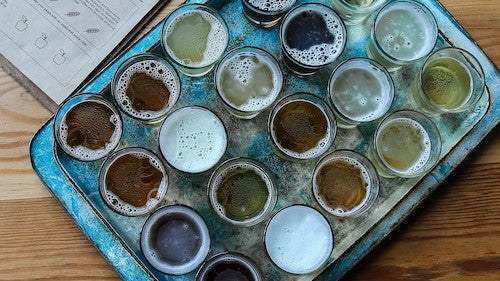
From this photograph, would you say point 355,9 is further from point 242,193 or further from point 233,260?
point 233,260

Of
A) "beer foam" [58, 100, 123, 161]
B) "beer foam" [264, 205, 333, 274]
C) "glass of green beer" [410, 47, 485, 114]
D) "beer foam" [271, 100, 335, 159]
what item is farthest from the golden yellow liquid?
"beer foam" [58, 100, 123, 161]

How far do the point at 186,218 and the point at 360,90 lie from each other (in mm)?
427

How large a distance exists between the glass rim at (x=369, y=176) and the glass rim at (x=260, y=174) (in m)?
0.08

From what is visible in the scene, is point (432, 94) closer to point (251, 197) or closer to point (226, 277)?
point (251, 197)

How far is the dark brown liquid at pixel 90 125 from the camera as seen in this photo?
1186 mm

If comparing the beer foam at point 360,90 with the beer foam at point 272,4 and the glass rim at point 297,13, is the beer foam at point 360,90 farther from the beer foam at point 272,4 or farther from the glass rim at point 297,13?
the beer foam at point 272,4

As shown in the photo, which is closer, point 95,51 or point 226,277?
point 226,277

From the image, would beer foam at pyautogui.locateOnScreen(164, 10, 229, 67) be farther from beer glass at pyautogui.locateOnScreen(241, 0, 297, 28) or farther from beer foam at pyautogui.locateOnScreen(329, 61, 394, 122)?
beer foam at pyautogui.locateOnScreen(329, 61, 394, 122)

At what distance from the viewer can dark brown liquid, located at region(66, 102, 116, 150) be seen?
119 centimetres

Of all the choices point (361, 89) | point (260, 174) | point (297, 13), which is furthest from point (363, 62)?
point (260, 174)

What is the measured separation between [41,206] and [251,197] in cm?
42

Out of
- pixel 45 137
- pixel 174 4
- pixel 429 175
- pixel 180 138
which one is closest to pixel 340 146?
pixel 429 175

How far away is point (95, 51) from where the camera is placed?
1.28 meters

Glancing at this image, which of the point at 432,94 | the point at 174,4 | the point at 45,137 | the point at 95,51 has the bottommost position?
the point at 45,137
